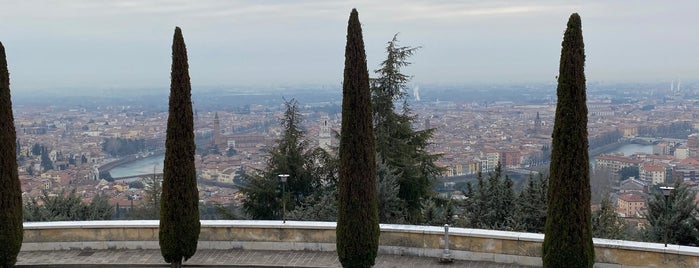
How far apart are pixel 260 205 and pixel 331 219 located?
17.6ft

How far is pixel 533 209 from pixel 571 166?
7.23 meters

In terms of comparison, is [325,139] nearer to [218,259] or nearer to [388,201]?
[388,201]

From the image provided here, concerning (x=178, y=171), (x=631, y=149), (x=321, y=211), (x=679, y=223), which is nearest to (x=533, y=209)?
(x=679, y=223)

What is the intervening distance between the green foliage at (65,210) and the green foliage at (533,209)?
1152 centimetres

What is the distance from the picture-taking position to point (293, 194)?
22.2 metres

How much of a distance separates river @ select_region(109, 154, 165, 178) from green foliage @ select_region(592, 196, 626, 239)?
893 inches

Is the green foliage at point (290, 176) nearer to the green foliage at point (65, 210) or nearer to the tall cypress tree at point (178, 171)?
the green foliage at point (65, 210)

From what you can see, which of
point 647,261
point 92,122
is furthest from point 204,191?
point 92,122

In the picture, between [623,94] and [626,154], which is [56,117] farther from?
[623,94]

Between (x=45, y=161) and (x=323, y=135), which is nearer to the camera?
(x=323, y=135)

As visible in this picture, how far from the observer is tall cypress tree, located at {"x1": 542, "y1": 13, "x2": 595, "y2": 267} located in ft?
32.1

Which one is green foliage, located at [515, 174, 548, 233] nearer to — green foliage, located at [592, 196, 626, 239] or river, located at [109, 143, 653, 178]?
green foliage, located at [592, 196, 626, 239]

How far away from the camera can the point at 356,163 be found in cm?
1119

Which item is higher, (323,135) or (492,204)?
(323,135)
